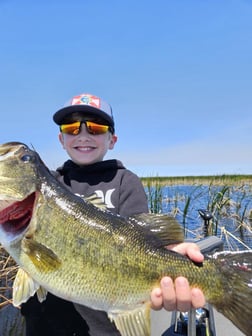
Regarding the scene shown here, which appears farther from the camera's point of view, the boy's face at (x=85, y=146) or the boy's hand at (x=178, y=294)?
the boy's face at (x=85, y=146)

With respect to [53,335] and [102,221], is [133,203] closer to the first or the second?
[102,221]

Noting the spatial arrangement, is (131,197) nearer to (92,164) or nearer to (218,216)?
(92,164)

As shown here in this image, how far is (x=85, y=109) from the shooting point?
3334 mm

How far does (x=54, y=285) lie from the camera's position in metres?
2.33

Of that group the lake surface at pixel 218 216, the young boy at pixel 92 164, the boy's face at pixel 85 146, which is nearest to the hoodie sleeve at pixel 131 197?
the young boy at pixel 92 164

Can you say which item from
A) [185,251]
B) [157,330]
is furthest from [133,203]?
[157,330]

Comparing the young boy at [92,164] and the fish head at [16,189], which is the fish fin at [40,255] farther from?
the young boy at [92,164]

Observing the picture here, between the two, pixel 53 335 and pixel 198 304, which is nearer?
pixel 198 304

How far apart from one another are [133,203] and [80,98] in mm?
1079

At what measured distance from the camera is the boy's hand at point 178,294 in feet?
7.97

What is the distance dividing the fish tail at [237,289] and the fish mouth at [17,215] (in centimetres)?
132

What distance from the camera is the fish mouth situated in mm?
2391

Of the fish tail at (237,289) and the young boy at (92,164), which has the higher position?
the young boy at (92,164)

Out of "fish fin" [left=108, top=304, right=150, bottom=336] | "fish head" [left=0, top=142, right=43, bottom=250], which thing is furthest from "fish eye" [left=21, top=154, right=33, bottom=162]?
"fish fin" [left=108, top=304, right=150, bottom=336]
